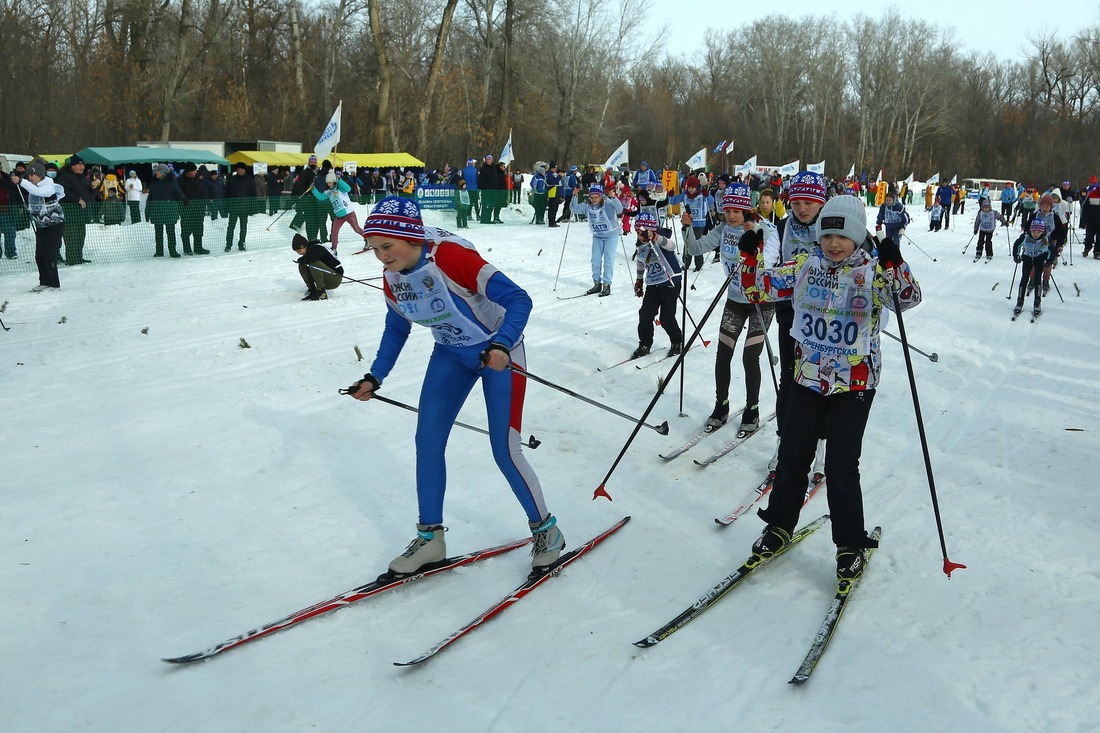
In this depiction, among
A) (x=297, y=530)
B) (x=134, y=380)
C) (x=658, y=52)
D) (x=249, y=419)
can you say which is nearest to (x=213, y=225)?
(x=134, y=380)

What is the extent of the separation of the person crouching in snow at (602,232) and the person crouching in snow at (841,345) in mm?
8432

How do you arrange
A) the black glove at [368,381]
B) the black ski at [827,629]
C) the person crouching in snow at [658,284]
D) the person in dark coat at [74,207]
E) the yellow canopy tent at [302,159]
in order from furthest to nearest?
the yellow canopy tent at [302,159] < the person in dark coat at [74,207] < the person crouching in snow at [658,284] < the black glove at [368,381] < the black ski at [827,629]

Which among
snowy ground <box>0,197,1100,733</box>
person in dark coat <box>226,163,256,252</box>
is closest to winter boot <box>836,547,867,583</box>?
snowy ground <box>0,197,1100,733</box>

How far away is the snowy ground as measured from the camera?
3152 mm

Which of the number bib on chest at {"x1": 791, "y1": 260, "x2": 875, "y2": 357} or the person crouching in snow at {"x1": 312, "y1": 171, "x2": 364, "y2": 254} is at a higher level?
the person crouching in snow at {"x1": 312, "y1": 171, "x2": 364, "y2": 254}

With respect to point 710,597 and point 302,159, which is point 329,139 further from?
point 710,597

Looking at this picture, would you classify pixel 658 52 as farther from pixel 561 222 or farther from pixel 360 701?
pixel 360 701

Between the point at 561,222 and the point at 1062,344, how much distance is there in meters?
14.3

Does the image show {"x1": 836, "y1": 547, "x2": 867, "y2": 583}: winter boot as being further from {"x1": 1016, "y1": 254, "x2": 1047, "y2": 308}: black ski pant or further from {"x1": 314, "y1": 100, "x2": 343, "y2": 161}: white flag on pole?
{"x1": 314, "y1": 100, "x2": 343, "y2": 161}: white flag on pole

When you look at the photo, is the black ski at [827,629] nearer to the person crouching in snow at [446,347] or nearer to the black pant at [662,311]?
the person crouching in snow at [446,347]

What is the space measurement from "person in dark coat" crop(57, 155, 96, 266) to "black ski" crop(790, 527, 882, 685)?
12.9 metres

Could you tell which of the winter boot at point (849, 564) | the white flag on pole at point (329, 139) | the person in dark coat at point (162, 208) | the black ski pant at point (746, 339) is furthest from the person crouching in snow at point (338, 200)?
the winter boot at point (849, 564)

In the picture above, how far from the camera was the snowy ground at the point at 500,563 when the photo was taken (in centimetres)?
315

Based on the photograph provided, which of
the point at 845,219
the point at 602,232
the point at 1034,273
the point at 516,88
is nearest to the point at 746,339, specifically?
the point at 845,219
